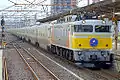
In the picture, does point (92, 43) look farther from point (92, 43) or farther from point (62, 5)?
point (62, 5)

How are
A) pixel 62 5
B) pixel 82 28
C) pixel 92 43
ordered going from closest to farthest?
pixel 92 43, pixel 82 28, pixel 62 5

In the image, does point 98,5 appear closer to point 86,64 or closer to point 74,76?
point 86,64

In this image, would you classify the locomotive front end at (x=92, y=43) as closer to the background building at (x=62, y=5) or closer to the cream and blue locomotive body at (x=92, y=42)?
the cream and blue locomotive body at (x=92, y=42)

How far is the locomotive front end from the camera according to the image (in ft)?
60.1

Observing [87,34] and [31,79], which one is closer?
[31,79]

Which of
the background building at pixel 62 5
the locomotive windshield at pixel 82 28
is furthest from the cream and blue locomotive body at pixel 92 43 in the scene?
the background building at pixel 62 5

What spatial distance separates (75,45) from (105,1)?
451 centimetres

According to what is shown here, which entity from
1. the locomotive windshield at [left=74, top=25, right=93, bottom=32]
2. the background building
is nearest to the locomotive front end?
the locomotive windshield at [left=74, top=25, right=93, bottom=32]

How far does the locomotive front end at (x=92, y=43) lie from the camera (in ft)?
60.1

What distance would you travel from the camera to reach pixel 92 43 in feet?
60.1

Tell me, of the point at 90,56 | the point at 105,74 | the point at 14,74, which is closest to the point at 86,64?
the point at 90,56

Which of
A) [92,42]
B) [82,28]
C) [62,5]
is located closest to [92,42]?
[92,42]

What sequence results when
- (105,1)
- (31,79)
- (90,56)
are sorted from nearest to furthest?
(31,79), (90,56), (105,1)

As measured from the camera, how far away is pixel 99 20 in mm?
18672
